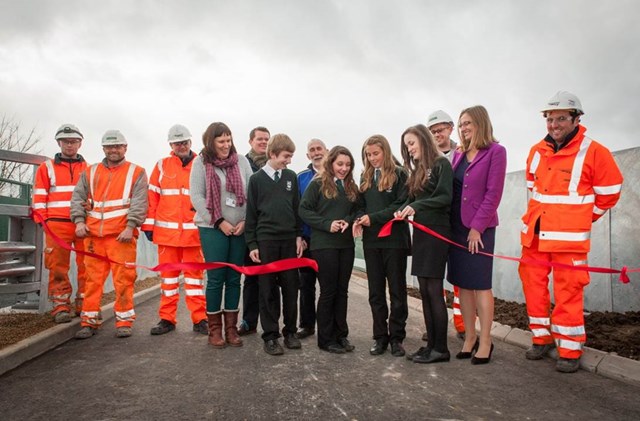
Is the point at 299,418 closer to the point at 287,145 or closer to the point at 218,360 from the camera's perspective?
the point at 218,360

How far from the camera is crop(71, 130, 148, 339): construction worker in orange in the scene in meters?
5.29

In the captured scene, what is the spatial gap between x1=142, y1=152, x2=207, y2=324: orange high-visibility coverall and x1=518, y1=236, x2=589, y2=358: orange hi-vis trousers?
3.54m

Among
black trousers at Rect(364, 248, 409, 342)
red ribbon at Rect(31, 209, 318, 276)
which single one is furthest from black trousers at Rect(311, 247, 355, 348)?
black trousers at Rect(364, 248, 409, 342)

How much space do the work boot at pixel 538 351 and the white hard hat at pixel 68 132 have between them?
5.68m

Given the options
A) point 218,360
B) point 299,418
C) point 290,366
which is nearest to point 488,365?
point 290,366

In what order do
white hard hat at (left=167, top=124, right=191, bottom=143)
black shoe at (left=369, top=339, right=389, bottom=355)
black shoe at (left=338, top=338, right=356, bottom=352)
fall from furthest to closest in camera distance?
white hard hat at (left=167, top=124, right=191, bottom=143) → black shoe at (left=338, top=338, right=356, bottom=352) → black shoe at (left=369, top=339, right=389, bottom=355)

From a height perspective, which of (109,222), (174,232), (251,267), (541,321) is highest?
(109,222)

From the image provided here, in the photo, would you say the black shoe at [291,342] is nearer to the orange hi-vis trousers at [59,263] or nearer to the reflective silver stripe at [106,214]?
the reflective silver stripe at [106,214]

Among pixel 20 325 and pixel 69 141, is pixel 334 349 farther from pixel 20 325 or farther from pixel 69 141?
pixel 69 141

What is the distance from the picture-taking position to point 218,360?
4.22 m

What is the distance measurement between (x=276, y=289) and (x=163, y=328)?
157 centimetres

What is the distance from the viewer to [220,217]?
482cm

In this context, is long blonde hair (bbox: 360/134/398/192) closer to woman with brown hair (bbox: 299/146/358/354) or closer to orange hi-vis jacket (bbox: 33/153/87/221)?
woman with brown hair (bbox: 299/146/358/354)

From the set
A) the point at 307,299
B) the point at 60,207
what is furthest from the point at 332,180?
the point at 60,207
